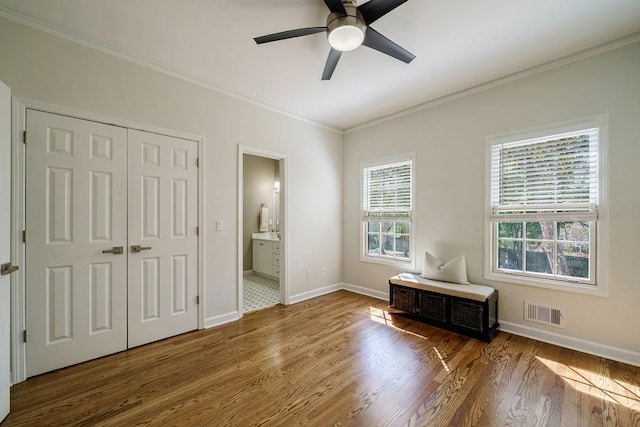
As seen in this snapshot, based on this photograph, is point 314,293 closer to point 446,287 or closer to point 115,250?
Answer: point 446,287

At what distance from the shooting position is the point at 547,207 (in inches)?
104

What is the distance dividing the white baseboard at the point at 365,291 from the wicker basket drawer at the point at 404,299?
0.62 m

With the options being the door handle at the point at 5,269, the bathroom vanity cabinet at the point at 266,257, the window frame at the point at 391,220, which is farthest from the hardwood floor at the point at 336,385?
the bathroom vanity cabinet at the point at 266,257

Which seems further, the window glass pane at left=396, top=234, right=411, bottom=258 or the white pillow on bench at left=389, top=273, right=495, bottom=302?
the window glass pane at left=396, top=234, right=411, bottom=258

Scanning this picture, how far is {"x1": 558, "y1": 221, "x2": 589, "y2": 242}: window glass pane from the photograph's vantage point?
250cm

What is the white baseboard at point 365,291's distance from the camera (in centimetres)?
406

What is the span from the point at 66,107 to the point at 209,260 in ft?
6.22

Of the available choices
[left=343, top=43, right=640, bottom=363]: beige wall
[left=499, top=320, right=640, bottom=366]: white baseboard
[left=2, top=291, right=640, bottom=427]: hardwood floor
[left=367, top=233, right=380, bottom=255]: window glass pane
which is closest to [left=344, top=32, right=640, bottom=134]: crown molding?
[left=343, top=43, right=640, bottom=363]: beige wall

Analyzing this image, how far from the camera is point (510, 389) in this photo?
194 cm

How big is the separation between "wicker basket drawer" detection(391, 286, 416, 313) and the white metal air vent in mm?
1141

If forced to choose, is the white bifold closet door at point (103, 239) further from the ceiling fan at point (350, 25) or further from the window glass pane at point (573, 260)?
the window glass pane at point (573, 260)

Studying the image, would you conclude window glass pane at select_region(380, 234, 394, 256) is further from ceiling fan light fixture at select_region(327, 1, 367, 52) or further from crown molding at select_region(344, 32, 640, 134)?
ceiling fan light fixture at select_region(327, 1, 367, 52)

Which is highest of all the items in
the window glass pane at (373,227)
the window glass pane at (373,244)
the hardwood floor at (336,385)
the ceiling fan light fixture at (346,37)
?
the ceiling fan light fixture at (346,37)

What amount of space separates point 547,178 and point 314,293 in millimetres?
3303
